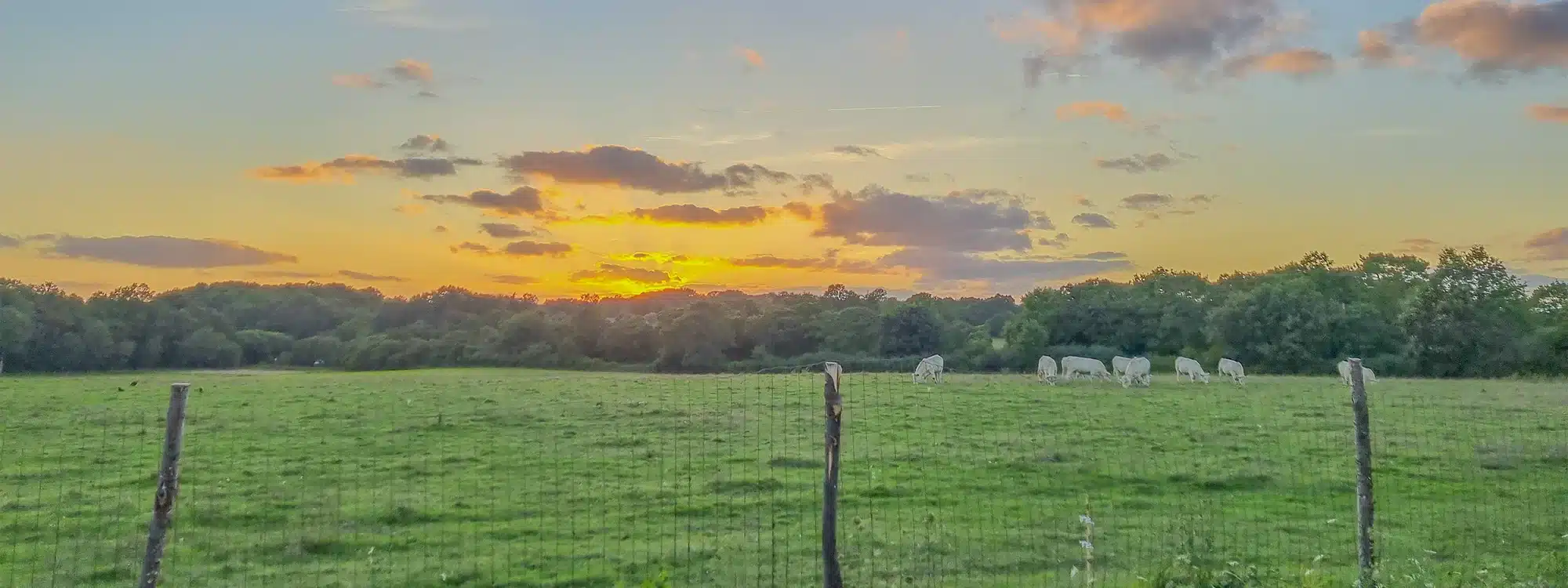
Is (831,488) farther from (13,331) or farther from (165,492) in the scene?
(13,331)

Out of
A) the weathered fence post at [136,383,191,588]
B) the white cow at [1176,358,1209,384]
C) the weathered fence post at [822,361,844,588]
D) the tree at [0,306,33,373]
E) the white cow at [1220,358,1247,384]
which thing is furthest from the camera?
the tree at [0,306,33,373]

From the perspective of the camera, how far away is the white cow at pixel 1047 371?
3904cm

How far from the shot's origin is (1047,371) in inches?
1629

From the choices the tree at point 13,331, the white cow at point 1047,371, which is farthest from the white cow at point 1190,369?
the tree at point 13,331

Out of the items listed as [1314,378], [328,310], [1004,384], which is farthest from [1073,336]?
[328,310]

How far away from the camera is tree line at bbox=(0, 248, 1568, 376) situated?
6034 cm

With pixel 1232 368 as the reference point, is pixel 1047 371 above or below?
below

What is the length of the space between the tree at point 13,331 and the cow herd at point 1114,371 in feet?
238

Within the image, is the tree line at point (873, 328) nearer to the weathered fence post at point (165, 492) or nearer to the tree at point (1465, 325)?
the tree at point (1465, 325)

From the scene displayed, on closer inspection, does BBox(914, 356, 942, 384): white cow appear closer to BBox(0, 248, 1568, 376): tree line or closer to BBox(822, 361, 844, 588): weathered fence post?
BBox(0, 248, 1568, 376): tree line

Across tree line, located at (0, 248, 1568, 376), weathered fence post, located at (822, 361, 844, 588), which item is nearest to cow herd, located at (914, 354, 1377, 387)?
tree line, located at (0, 248, 1568, 376)

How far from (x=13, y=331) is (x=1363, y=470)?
91176 mm

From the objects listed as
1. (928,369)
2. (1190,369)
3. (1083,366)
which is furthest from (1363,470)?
(1190,369)

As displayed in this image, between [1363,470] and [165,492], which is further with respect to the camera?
[1363,470]
